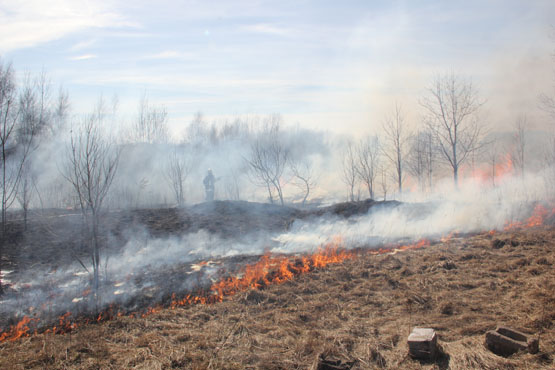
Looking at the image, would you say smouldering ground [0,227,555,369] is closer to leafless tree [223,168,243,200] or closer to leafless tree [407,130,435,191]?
leafless tree [407,130,435,191]

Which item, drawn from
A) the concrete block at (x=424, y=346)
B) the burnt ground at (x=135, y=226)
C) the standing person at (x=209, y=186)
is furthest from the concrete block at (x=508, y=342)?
the standing person at (x=209, y=186)

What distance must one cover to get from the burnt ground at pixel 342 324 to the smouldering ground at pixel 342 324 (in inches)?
0.6

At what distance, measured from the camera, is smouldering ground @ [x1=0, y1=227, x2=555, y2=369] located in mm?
4219

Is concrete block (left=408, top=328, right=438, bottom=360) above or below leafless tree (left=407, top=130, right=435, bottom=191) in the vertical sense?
below

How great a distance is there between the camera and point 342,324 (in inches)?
206

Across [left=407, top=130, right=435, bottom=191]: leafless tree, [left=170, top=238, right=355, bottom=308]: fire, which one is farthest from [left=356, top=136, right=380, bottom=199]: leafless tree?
[left=170, top=238, right=355, bottom=308]: fire

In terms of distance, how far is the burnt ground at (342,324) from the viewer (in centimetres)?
421

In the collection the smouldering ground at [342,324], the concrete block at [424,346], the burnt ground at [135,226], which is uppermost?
the burnt ground at [135,226]

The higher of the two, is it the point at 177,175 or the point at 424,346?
the point at 177,175

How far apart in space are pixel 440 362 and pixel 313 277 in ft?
12.3

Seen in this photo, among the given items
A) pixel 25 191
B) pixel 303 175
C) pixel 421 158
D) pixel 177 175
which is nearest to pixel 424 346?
pixel 25 191

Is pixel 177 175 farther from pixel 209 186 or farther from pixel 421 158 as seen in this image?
pixel 421 158

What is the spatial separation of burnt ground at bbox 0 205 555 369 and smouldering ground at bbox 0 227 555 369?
0.05 feet

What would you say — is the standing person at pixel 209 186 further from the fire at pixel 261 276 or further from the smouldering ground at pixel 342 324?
the smouldering ground at pixel 342 324
